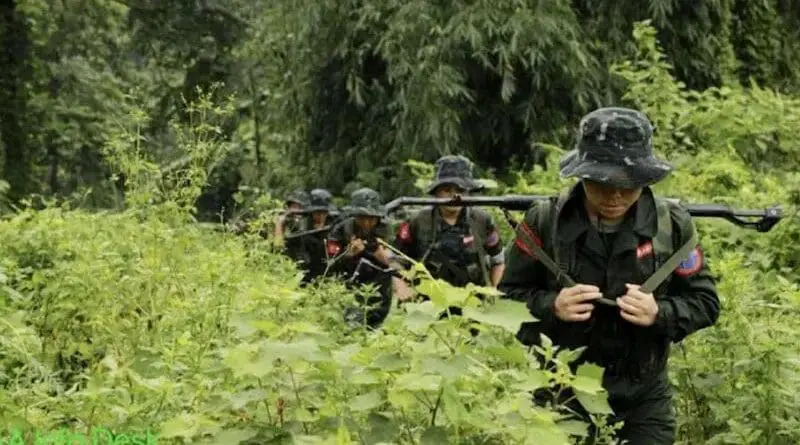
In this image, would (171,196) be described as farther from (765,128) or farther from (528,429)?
(765,128)

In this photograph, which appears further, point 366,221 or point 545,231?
point 366,221

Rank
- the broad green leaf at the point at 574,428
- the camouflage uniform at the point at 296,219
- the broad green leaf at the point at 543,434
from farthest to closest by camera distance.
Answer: the camouflage uniform at the point at 296,219, the broad green leaf at the point at 574,428, the broad green leaf at the point at 543,434

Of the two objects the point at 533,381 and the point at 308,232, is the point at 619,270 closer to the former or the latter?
the point at 533,381

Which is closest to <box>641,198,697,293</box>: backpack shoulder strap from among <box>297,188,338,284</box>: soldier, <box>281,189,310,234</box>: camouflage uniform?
<box>297,188,338,284</box>: soldier

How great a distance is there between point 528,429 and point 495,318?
258mm

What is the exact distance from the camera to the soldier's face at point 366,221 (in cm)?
908

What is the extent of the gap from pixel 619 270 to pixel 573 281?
0.50 ft

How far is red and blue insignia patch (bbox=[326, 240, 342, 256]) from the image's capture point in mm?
9071

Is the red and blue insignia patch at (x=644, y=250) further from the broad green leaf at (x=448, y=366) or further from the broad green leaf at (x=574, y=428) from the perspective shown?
the broad green leaf at (x=448, y=366)

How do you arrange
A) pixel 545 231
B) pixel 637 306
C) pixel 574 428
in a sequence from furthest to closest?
pixel 545 231 → pixel 637 306 → pixel 574 428

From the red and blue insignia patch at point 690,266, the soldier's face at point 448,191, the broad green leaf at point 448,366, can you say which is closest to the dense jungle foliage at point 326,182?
the broad green leaf at point 448,366

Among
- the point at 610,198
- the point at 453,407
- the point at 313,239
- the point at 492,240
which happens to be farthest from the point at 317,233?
the point at 453,407

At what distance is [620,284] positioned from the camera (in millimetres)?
3717

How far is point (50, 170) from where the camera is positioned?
24594 mm
